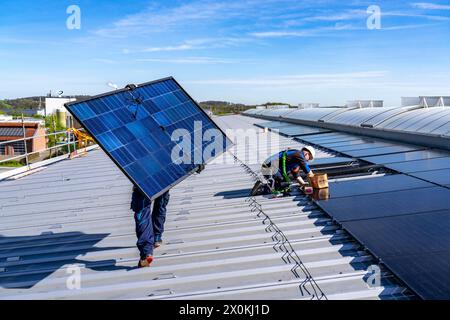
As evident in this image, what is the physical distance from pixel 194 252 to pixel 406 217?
3.46m

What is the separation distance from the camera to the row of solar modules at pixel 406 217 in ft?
16.7

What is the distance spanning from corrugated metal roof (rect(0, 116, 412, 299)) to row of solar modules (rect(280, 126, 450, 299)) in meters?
0.23

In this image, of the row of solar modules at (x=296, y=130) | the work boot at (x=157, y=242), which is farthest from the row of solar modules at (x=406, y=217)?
the row of solar modules at (x=296, y=130)

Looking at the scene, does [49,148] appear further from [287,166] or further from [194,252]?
[194,252]

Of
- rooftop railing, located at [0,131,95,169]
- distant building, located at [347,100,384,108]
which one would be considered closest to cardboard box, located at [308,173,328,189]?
rooftop railing, located at [0,131,95,169]

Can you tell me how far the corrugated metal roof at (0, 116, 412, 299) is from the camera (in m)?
5.58

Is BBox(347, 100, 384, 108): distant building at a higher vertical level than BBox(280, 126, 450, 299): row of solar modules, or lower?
higher

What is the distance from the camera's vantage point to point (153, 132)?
757cm

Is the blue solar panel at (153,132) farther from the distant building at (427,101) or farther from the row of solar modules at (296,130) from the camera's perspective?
the distant building at (427,101)

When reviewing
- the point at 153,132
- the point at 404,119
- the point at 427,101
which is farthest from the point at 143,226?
the point at 427,101

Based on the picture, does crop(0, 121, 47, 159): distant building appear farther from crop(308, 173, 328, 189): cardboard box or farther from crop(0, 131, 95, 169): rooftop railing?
crop(308, 173, 328, 189): cardboard box

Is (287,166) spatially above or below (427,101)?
below

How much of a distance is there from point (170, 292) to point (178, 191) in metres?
6.04

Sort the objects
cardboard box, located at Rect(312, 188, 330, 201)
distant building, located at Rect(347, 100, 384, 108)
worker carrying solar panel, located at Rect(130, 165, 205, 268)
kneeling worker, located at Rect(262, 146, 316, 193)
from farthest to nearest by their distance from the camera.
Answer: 1. distant building, located at Rect(347, 100, 384, 108)
2. kneeling worker, located at Rect(262, 146, 316, 193)
3. cardboard box, located at Rect(312, 188, 330, 201)
4. worker carrying solar panel, located at Rect(130, 165, 205, 268)
